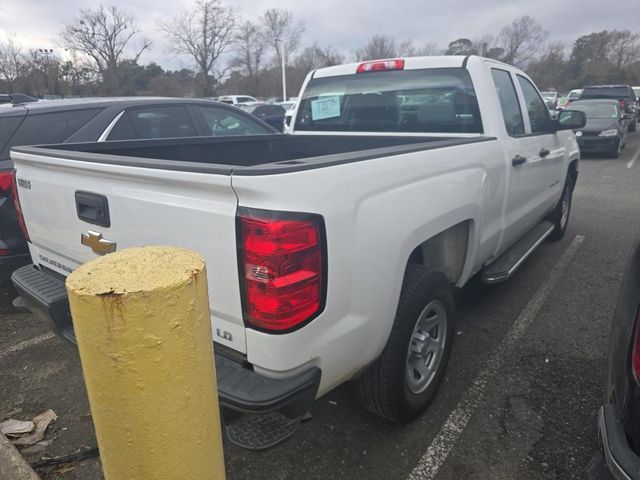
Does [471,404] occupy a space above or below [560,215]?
below

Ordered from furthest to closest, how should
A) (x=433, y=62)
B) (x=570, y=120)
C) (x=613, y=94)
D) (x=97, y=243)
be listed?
1. (x=613, y=94)
2. (x=570, y=120)
3. (x=433, y=62)
4. (x=97, y=243)

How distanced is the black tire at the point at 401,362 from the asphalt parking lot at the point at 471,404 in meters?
0.21

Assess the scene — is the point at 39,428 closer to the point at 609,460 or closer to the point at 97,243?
the point at 97,243

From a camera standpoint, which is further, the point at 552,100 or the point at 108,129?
the point at 552,100

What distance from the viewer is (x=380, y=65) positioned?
3879 mm

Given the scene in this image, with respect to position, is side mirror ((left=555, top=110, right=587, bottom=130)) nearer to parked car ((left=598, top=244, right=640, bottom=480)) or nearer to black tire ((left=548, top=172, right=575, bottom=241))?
black tire ((left=548, top=172, right=575, bottom=241))

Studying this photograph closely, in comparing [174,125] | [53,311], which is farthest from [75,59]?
[53,311]

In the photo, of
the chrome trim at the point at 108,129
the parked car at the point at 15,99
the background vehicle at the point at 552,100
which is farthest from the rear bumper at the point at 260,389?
the background vehicle at the point at 552,100

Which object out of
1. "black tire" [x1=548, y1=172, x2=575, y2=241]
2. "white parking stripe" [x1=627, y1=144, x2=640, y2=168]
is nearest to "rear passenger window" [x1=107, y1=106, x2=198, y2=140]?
"black tire" [x1=548, y1=172, x2=575, y2=241]

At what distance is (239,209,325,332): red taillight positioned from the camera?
1601mm

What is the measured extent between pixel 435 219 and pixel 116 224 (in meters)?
1.54

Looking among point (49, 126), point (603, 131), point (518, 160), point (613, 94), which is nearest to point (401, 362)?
point (518, 160)

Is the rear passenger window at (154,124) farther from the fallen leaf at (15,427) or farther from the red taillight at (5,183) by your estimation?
the fallen leaf at (15,427)

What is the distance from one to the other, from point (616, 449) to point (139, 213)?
1.95 m
